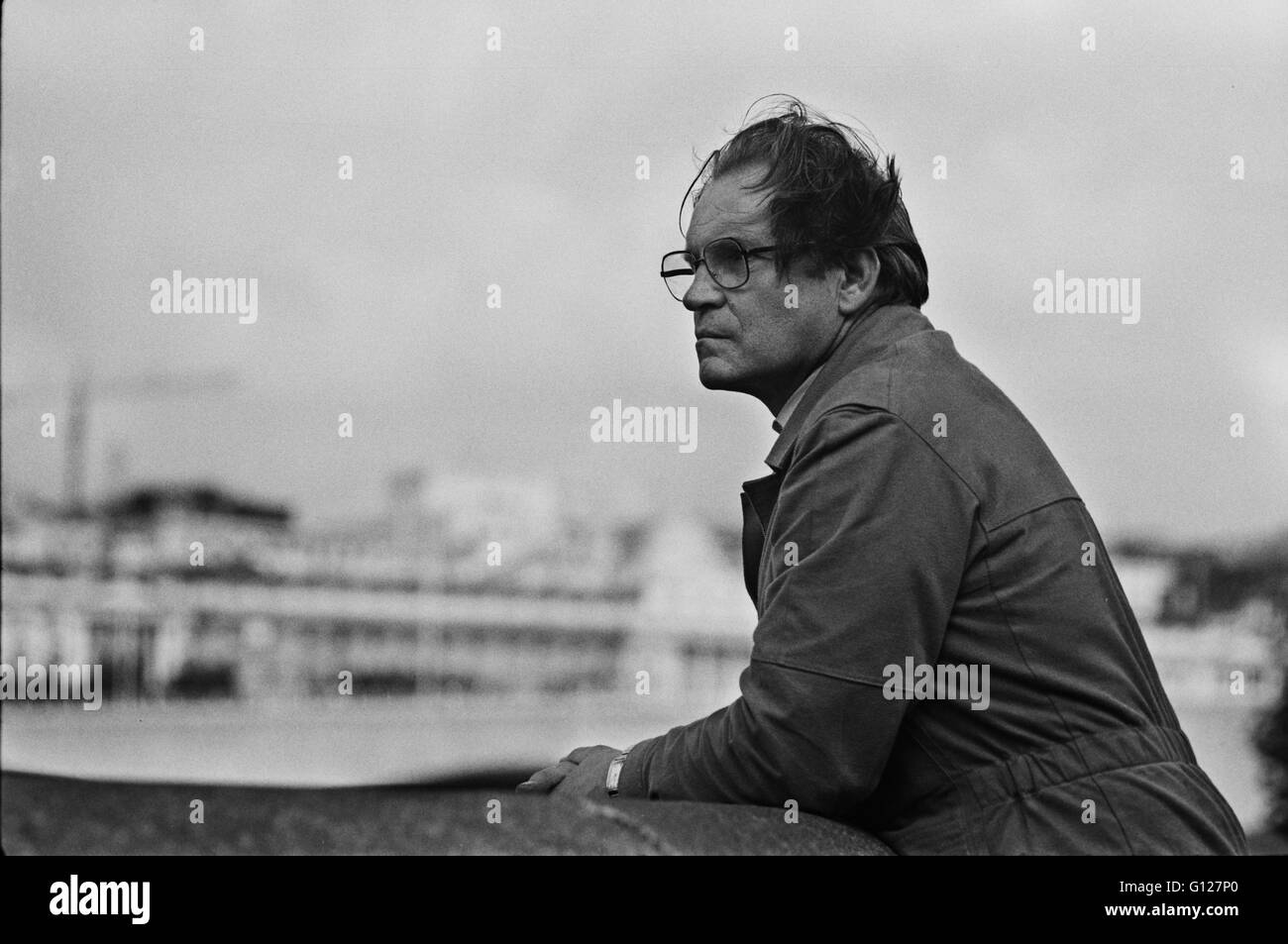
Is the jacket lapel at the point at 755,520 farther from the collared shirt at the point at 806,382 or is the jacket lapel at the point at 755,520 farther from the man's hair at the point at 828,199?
the man's hair at the point at 828,199

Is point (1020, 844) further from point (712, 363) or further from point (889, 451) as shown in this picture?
point (712, 363)

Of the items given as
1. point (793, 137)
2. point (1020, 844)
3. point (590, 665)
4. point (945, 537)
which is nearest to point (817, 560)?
point (945, 537)

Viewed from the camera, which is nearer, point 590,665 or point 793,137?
point 793,137

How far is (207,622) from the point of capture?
7488cm

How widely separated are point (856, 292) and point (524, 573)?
77.3m

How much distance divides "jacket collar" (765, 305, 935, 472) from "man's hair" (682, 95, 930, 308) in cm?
10

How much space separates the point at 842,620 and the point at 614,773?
0.44 m

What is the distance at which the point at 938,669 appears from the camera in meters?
2.12

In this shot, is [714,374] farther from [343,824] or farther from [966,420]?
[343,824]

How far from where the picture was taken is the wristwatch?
2.25 meters

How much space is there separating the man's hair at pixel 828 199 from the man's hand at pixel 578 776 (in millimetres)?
801

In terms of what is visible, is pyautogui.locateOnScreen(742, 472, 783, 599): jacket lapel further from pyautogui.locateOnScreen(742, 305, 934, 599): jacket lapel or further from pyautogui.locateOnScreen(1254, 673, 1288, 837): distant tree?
pyautogui.locateOnScreen(1254, 673, 1288, 837): distant tree

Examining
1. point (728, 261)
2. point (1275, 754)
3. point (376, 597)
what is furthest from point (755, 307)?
point (376, 597)
